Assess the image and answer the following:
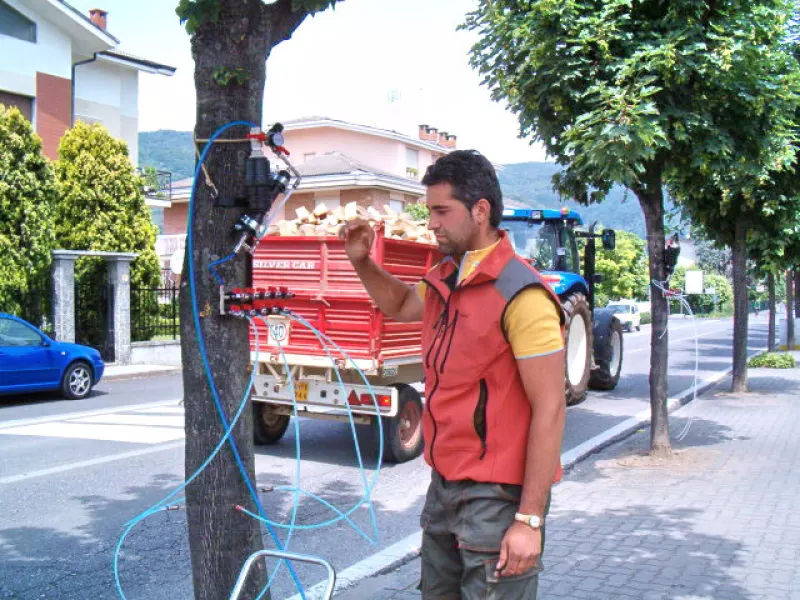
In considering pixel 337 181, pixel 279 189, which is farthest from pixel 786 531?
pixel 337 181

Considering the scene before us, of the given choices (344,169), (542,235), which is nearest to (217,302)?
(542,235)

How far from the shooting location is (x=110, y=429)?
408 inches

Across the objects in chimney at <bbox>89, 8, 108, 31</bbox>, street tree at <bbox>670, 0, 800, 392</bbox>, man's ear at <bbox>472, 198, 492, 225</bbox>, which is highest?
chimney at <bbox>89, 8, 108, 31</bbox>

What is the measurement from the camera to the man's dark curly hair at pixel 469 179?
2.66 m

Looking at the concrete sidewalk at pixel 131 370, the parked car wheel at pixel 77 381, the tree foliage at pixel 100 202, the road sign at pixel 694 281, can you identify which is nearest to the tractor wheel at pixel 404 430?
the parked car wheel at pixel 77 381

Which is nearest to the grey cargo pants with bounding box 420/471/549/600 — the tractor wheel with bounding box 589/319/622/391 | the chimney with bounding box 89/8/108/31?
the tractor wheel with bounding box 589/319/622/391

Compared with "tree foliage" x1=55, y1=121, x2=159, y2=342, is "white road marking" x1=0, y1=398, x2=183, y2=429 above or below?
below

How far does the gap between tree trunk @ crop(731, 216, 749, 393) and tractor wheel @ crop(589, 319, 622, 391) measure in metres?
2.03

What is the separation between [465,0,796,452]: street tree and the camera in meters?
7.06

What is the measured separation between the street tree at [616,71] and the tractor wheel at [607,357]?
6.52m

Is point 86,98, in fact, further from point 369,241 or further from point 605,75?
point 369,241

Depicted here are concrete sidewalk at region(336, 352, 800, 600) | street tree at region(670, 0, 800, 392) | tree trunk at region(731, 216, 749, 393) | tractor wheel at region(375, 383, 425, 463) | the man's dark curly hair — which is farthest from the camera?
tree trunk at region(731, 216, 749, 393)

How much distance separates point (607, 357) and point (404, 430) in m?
7.18

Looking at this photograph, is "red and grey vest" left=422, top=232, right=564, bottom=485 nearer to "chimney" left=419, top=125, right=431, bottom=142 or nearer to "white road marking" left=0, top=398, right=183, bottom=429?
"white road marking" left=0, top=398, right=183, bottom=429
